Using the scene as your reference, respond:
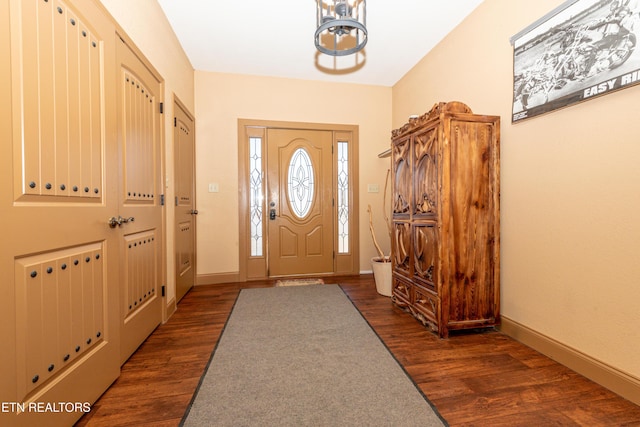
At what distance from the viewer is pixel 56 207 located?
1.18m

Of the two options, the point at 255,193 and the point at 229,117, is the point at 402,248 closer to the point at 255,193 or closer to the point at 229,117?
the point at 255,193

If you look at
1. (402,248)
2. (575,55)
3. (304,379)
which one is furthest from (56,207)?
(575,55)

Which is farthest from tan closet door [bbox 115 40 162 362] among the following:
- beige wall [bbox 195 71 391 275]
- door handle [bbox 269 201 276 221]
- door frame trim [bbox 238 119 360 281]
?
door handle [bbox 269 201 276 221]

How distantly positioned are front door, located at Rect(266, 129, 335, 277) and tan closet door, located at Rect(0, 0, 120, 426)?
7.87 ft

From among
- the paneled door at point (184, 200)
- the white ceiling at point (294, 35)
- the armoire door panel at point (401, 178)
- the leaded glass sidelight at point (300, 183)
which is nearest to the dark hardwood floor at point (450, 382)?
the paneled door at point (184, 200)

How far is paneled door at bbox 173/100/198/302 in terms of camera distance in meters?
2.90

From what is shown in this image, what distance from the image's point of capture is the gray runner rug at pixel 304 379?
1.33 meters

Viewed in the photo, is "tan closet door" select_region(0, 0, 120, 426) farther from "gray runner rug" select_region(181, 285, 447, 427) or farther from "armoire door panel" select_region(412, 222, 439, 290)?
"armoire door panel" select_region(412, 222, 439, 290)

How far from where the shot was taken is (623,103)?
1.49 meters

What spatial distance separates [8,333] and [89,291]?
42cm

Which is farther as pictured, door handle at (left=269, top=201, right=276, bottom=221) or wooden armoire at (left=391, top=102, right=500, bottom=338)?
door handle at (left=269, top=201, right=276, bottom=221)

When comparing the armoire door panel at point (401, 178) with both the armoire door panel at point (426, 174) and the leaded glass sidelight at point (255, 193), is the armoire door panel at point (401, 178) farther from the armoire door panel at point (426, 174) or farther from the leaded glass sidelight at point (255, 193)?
the leaded glass sidelight at point (255, 193)

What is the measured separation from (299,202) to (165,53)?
7.38ft

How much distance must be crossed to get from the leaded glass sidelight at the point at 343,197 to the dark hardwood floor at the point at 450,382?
1779 mm
